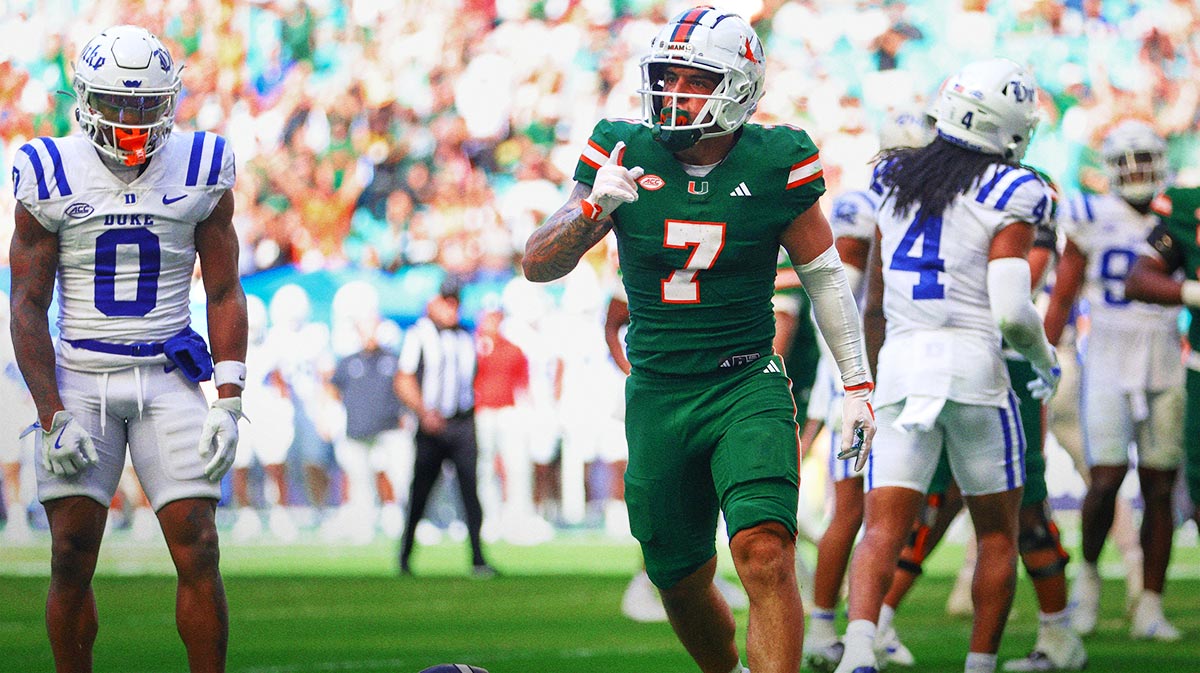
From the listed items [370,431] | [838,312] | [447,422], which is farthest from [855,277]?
[370,431]

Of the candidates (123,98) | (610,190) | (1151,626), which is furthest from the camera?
(1151,626)

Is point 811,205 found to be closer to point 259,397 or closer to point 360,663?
point 360,663

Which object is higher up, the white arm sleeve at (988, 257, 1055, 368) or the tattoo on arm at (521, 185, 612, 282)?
the tattoo on arm at (521, 185, 612, 282)

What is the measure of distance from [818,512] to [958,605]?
6685mm

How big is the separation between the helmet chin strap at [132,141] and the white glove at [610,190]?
1.28 metres

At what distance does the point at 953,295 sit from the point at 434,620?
11.9ft

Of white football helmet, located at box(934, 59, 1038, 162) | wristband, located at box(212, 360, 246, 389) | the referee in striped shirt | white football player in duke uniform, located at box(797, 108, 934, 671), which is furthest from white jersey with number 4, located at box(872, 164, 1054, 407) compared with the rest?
the referee in striped shirt

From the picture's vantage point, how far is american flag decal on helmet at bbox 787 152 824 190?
4.41 meters

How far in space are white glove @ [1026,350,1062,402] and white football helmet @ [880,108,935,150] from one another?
3.84ft

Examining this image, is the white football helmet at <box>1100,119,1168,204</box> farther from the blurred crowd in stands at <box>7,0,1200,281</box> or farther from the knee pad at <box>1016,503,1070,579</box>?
the blurred crowd in stands at <box>7,0,1200,281</box>

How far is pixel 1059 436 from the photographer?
8.76 meters

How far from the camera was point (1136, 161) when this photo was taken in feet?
24.0

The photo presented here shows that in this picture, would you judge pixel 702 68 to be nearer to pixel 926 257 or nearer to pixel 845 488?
pixel 926 257

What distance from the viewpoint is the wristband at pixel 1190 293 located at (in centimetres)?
586
